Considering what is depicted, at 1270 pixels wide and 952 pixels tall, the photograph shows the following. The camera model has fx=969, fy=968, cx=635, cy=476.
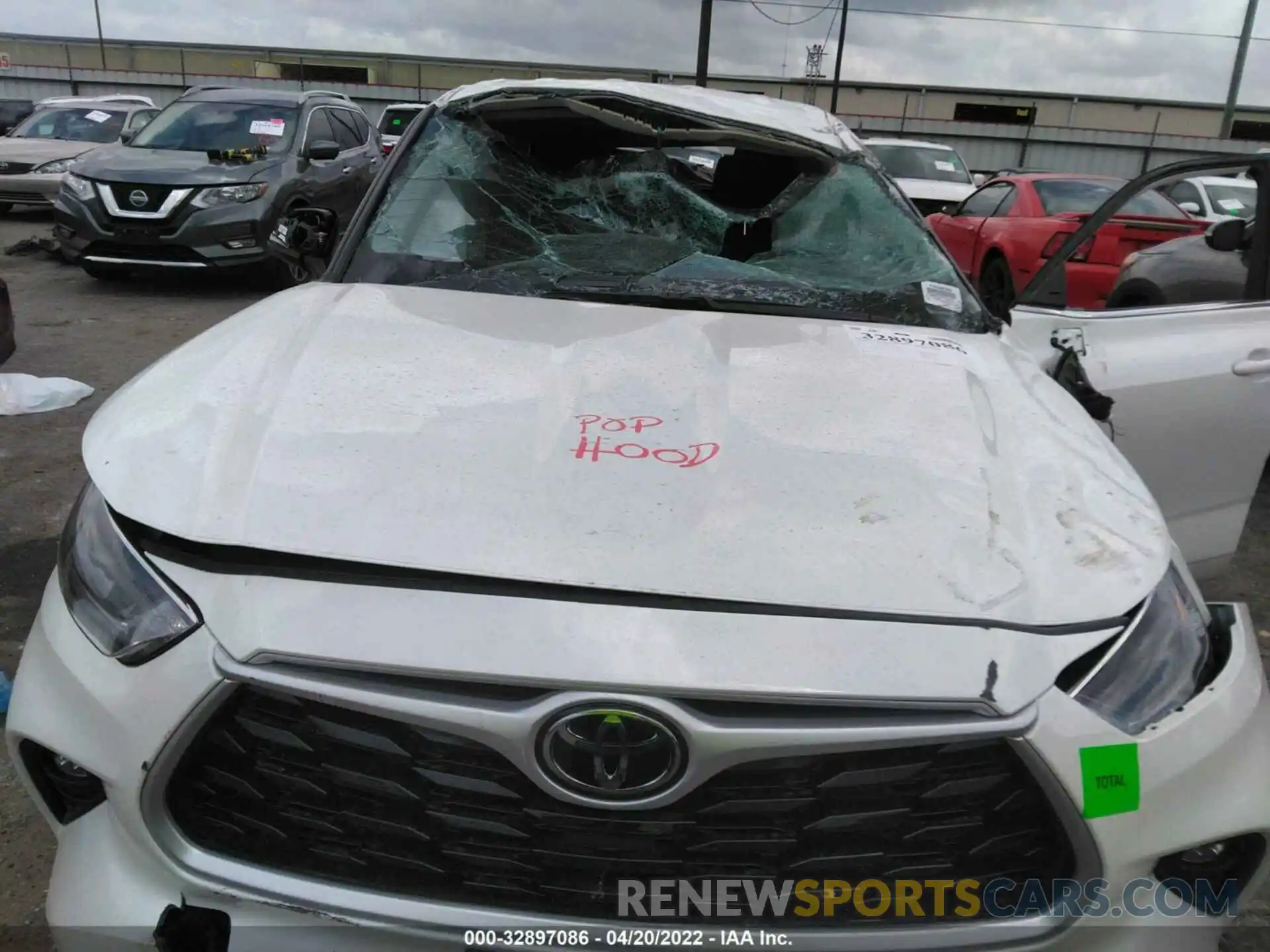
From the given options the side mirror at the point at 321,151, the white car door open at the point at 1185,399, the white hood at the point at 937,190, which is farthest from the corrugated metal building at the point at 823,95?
the white car door open at the point at 1185,399

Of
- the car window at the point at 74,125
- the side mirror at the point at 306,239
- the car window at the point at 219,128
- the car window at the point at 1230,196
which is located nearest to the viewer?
the side mirror at the point at 306,239

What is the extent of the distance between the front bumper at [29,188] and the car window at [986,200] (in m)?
9.79

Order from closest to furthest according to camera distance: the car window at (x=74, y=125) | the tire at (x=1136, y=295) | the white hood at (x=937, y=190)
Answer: the tire at (x=1136, y=295) < the car window at (x=74, y=125) < the white hood at (x=937, y=190)

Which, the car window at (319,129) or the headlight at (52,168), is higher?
the car window at (319,129)

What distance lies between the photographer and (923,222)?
275cm

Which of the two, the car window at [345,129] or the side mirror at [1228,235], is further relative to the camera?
the car window at [345,129]

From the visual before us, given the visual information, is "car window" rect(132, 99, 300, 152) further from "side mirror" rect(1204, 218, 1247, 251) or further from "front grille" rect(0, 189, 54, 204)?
"side mirror" rect(1204, 218, 1247, 251)

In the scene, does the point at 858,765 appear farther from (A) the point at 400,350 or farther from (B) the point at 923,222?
(B) the point at 923,222

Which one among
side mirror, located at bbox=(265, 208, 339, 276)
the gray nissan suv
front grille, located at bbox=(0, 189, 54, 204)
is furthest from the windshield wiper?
front grille, located at bbox=(0, 189, 54, 204)

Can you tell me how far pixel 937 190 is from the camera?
1271cm

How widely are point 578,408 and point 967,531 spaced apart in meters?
0.66

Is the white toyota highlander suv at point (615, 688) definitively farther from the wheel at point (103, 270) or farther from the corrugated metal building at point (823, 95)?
the corrugated metal building at point (823, 95)

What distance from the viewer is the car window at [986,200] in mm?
8672

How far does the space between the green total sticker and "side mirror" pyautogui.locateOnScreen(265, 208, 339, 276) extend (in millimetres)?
2444
